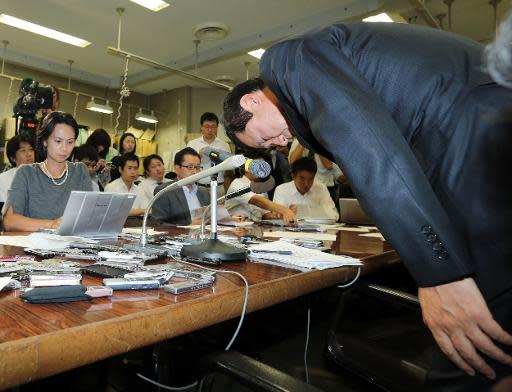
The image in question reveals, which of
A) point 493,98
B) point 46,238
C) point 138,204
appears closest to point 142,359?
point 46,238

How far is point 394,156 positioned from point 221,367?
42 centimetres

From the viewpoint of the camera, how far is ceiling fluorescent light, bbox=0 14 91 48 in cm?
521

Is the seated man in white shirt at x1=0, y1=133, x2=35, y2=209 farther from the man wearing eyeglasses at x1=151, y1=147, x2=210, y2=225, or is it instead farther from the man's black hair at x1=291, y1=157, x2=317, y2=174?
the man's black hair at x1=291, y1=157, x2=317, y2=174

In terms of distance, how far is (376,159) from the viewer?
62 cm

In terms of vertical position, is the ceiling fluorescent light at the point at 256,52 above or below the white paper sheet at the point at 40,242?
above

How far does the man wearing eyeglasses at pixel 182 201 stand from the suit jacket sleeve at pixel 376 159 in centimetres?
220

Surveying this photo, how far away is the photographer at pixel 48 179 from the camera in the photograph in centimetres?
206

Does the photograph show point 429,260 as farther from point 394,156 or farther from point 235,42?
point 235,42

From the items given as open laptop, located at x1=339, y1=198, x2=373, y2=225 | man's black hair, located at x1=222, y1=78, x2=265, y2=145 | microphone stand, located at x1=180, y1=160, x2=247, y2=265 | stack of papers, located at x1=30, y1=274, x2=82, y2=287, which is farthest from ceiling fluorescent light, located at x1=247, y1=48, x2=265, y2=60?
stack of papers, located at x1=30, y1=274, x2=82, y2=287

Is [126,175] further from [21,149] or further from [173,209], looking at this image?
[173,209]

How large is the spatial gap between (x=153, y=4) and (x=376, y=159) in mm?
4905

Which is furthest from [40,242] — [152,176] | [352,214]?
[152,176]

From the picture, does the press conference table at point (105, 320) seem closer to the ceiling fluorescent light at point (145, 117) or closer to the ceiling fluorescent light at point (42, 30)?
the ceiling fluorescent light at point (42, 30)

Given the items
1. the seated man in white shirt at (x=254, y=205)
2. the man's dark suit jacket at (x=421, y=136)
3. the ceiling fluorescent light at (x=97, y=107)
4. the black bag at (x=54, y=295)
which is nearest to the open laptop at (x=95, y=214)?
the black bag at (x=54, y=295)
